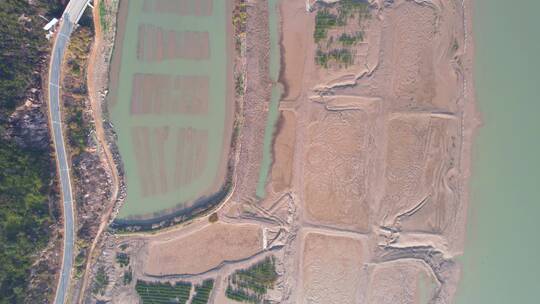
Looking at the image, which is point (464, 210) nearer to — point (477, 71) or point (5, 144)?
point (477, 71)

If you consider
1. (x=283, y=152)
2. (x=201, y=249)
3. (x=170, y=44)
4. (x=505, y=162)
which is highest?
(x=170, y=44)

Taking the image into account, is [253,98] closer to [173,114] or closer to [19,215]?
[173,114]

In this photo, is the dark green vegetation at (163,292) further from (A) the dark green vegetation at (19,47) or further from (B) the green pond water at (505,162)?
(B) the green pond water at (505,162)

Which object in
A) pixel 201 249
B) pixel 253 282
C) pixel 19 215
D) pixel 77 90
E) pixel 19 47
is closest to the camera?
pixel 19 215

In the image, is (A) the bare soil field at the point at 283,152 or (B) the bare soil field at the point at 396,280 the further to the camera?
(A) the bare soil field at the point at 283,152

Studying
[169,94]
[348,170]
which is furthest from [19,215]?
[348,170]

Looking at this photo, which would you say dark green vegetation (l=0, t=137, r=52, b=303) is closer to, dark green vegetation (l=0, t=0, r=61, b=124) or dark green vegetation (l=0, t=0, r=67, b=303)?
dark green vegetation (l=0, t=0, r=67, b=303)

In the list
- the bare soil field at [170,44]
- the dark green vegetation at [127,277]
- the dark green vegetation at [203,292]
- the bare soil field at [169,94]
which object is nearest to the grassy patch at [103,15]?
the bare soil field at [170,44]
